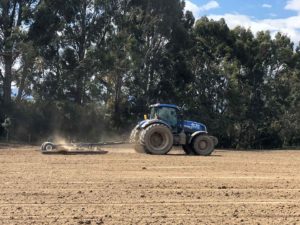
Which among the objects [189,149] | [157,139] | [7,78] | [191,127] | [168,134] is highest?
[7,78]

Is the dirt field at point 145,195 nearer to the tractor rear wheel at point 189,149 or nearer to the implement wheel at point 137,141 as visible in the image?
the implement wheel at point 137,141

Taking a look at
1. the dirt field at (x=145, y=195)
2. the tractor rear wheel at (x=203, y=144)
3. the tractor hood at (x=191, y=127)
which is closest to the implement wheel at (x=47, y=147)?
the tractor hood at (x=191, y=127)

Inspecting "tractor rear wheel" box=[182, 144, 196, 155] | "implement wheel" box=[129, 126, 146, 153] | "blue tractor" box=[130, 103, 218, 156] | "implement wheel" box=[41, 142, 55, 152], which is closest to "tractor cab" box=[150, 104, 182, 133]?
"blue tractor" box=[130, 103, 218, 156]

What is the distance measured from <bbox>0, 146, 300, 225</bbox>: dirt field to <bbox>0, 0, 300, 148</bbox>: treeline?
74.7ft

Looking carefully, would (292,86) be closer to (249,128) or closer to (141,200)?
(249,128)

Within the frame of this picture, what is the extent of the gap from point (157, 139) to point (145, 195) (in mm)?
12848

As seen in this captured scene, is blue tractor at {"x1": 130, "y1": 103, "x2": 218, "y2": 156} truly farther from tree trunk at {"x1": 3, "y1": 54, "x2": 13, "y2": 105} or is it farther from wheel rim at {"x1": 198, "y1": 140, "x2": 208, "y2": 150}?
tree trunk at {"x1": 3, "y1": 54, "x2": 13, "y2": 105}

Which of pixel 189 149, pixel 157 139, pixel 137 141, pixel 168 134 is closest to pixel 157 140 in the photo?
pixel 157 139

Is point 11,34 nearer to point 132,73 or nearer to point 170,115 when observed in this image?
point 132,73

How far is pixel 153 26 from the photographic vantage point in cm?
4250

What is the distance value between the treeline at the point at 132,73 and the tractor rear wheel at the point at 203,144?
16.4 meters

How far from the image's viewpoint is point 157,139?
22750mm

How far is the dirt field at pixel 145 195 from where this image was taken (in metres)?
7.94

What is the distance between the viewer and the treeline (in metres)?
37.8
